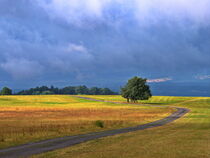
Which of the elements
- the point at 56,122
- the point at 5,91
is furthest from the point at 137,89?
the point at 5,91

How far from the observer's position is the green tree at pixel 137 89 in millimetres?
113875

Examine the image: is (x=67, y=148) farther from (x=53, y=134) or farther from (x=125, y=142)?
(x=53, y=134)

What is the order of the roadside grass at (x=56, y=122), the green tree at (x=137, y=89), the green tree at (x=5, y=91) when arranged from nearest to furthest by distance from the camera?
the roadside grass at (x=56, y=122) → the green tree at (x=137, y=89) → the green tree at (x=5, y=91)

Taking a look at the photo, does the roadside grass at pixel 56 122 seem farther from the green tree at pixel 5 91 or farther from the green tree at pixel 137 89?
the green tree at pixel 5 91

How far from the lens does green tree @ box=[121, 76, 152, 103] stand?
114 metres

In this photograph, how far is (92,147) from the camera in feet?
68.6

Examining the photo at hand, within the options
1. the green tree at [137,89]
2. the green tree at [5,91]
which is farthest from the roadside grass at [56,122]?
the green tree at [5,91]

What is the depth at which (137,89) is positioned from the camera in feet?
375

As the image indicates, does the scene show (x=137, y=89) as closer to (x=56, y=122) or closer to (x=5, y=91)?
(x=56, y=122)

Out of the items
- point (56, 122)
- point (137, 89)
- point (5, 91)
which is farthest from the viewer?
point (5, 91)

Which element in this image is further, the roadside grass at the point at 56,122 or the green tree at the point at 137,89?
the green tree at the point at 137,89

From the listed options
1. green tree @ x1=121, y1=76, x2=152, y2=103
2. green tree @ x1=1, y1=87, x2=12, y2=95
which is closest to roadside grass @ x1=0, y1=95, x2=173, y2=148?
green tree @ x1=121, y1=76, x2=152, y2=103

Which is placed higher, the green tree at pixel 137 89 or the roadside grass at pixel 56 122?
the green tree at pixel 137 89

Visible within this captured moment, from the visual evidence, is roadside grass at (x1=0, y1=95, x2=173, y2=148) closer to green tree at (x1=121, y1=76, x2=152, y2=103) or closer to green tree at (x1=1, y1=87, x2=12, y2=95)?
green tree at (x1=121, y1=76, x2=152, y2=103)
